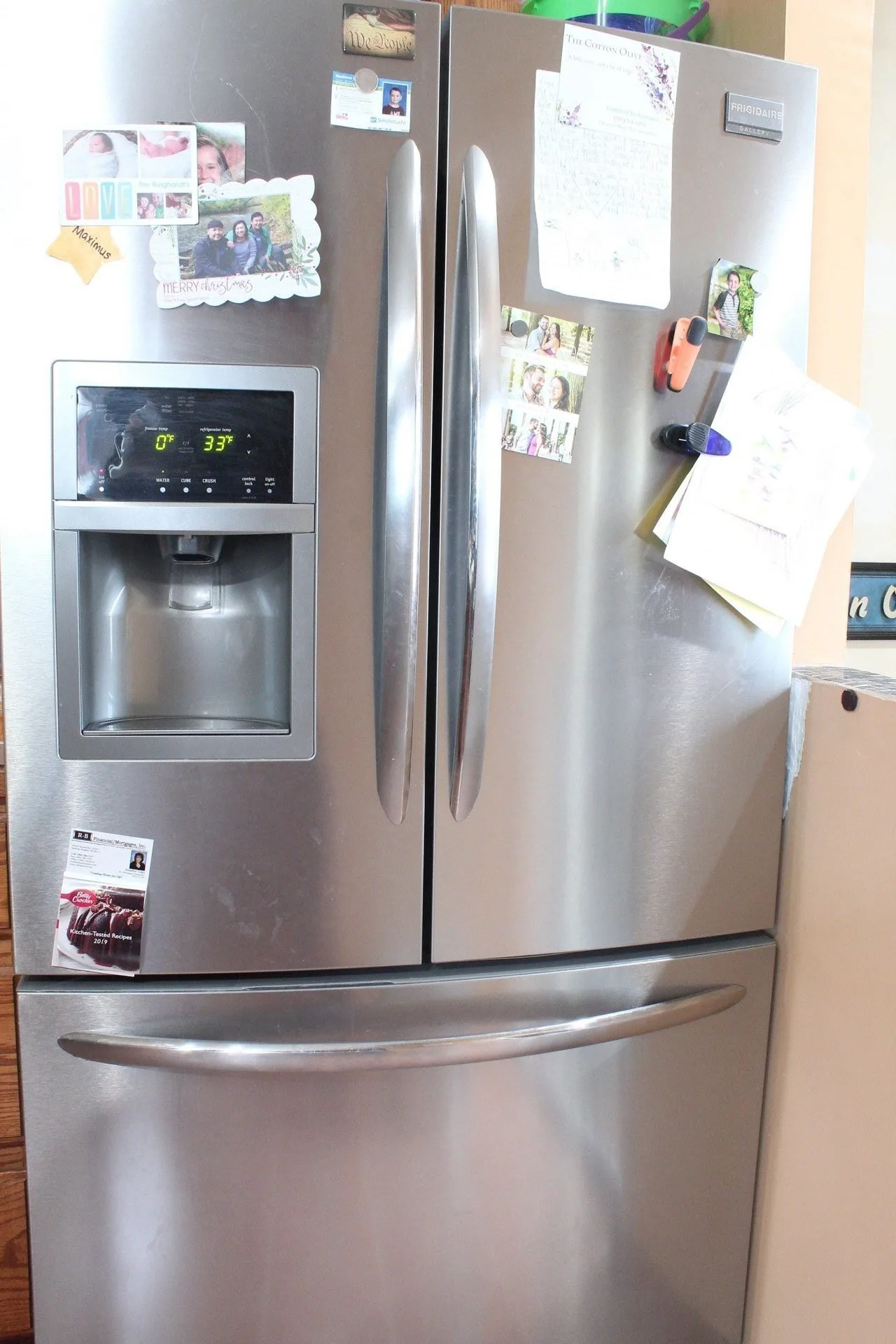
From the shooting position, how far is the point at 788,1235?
1.08 m

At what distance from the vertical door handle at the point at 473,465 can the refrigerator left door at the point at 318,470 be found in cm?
3

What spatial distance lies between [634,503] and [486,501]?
0.19m

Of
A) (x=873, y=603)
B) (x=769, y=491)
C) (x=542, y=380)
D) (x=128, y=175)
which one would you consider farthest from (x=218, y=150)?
(x=873, y=603)

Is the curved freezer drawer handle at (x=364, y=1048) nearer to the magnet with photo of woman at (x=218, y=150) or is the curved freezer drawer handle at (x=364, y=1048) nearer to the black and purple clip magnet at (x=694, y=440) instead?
the black and purple clip magnet at (x=694, y=440)

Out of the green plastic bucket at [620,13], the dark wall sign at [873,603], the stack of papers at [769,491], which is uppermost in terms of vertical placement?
the green plastic bucket at [620,13]

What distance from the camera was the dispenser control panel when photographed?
872mm

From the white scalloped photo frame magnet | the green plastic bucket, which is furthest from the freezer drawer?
the green plastic bucket

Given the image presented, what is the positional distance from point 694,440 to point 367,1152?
85 centimetres

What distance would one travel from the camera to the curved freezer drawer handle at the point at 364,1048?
910mm

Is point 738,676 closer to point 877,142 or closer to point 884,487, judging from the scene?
Answer: point 884,487

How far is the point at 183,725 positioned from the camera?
94 cm

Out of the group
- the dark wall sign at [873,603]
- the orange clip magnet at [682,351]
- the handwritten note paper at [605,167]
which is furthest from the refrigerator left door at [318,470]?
the dark wall sign at [873,603]

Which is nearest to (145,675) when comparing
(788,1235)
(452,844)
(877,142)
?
(452,844)

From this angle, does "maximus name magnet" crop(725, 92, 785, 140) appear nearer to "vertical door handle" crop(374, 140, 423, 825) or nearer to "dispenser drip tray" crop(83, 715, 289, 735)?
"vertical door handle" crop(374, 140, 423, 825)
